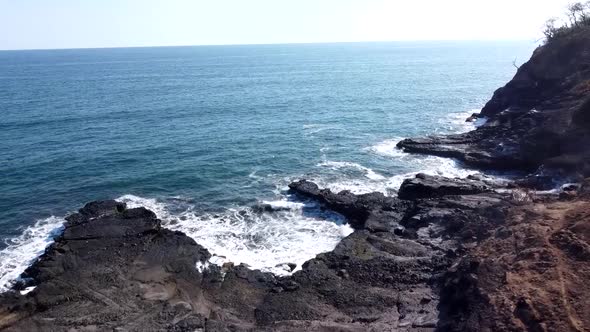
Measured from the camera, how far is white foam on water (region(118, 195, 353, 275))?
137 ft

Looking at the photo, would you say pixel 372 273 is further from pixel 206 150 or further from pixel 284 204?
Answer: pixel 206 150

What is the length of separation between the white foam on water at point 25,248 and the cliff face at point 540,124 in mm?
51240

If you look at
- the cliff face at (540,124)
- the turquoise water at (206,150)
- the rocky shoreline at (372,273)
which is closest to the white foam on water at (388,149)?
the turquoise water at (206,150)

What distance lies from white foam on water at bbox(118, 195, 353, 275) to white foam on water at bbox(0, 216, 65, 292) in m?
8.61

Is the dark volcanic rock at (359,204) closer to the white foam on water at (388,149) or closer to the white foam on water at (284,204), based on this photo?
the white foam on water at (284,204)

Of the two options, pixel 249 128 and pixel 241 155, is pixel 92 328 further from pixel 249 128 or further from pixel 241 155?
pixel 249 128

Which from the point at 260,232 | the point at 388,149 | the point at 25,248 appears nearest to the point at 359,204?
the point at 260,232

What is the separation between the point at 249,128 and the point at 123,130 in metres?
23.6

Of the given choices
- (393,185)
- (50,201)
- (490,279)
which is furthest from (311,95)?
(490,279)

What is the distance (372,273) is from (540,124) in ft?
132

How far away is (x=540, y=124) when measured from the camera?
203ft

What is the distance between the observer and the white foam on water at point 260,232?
4175 centimetres

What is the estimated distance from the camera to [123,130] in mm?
82625

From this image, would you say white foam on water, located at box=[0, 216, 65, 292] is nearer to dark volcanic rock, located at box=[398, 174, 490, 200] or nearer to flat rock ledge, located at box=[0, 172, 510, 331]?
flat rock ledge, located at box=[0, 172, 510, 331]
